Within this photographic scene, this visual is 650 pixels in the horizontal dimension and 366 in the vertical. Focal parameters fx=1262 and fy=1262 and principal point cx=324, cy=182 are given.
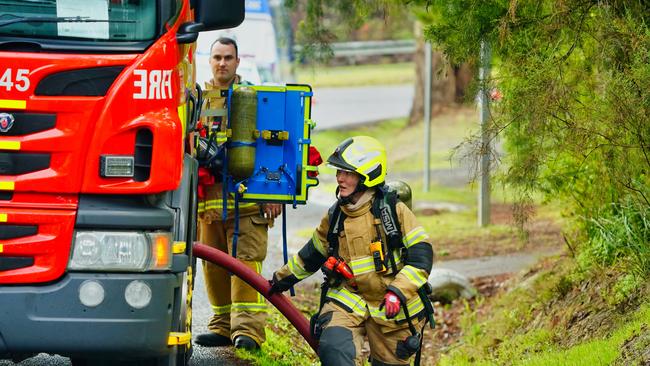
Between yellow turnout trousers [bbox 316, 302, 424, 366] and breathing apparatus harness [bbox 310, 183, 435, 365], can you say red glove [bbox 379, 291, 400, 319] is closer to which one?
breathing apparatus harness [bbox 310, 183, 435, 365]

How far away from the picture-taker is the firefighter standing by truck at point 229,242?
8.21 m

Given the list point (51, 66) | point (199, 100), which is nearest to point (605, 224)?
point (199, 100)

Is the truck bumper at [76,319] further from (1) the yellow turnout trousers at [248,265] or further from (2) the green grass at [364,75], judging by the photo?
(2) the green grass at [364,75]

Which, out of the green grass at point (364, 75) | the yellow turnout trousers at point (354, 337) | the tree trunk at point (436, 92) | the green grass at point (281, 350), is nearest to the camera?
the yellow turnout trousers at point (354, 337)

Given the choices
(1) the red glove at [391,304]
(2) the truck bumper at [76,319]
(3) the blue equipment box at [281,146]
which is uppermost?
(3) the blue equipment box at [281,146]

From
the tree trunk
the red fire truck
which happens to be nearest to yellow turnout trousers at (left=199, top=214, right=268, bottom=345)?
the red fire truck

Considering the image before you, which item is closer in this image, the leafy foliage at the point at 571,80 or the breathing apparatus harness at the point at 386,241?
the breathing apparatus harness at the point at 386,241

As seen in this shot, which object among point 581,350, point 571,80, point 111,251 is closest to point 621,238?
point 581,350

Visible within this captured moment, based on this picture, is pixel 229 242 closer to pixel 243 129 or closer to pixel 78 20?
pixel 243 129

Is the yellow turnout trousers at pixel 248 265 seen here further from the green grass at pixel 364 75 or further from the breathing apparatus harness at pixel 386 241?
the green grass at pixel 364 75

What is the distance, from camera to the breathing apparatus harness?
6.80m

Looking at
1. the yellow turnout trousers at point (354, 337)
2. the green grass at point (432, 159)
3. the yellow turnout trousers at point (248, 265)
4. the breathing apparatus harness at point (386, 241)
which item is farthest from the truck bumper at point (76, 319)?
the green grass at point (432, 159)

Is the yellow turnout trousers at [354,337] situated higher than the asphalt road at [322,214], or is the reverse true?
the yellow turnout trousers at [354,337]

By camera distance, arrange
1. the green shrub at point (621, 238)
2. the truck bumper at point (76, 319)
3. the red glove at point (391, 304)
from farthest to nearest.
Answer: the green shrub at point (621, 238) → the red glove at point (391, 304) → the truck bumper at point (76, 319)
